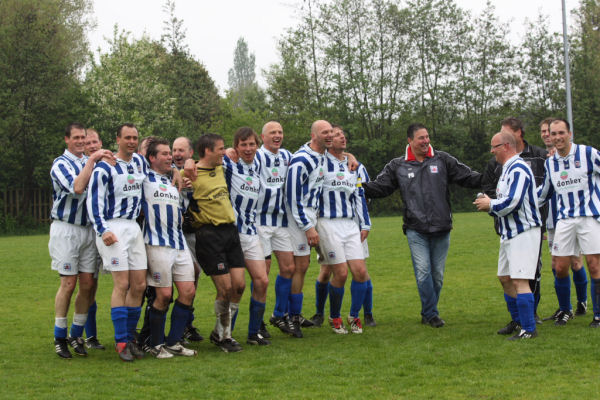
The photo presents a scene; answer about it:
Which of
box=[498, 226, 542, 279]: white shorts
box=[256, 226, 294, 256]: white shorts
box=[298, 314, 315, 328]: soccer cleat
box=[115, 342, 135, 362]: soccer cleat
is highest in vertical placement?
box=[256, 226, 294, 256]: white shorts

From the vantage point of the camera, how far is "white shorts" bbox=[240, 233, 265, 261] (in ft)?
23.1

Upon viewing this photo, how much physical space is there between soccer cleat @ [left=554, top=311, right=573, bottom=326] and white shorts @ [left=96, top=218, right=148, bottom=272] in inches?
183

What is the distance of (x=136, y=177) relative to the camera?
651 cm

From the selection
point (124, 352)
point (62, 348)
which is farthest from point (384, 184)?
point (62, 348)

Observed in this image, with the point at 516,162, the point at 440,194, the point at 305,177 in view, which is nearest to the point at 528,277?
the point at 516,162

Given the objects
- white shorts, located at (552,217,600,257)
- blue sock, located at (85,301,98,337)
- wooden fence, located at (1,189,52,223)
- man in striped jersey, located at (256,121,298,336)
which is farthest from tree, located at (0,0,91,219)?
white shorts, located at (552,217,600,257)

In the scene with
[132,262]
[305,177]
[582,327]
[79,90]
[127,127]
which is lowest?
[582,327]

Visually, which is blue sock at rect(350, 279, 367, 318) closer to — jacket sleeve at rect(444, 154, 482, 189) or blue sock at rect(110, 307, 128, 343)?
jacket sleeve at rect(444, 154, 482, 189)

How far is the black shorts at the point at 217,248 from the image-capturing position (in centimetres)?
664

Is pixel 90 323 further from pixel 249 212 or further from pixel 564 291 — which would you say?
pixel 564 291

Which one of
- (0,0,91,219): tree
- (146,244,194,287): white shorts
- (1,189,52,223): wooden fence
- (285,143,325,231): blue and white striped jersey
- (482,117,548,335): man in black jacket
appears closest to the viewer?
(146,244,194,287): white shorts

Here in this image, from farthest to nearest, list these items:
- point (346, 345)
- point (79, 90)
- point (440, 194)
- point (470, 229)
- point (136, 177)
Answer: point (79, 90) < point (470, 229) < point (440, 194) < point (346, 345) < point (136, 177)

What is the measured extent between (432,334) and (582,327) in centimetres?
165

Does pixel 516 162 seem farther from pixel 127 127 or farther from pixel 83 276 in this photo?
pixel 83 276
